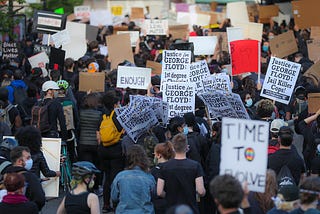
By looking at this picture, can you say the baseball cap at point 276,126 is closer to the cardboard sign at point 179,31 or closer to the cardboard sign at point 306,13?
the cardboard sign at point 306,13

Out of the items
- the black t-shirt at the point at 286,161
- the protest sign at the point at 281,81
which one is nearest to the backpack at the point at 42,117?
the protest sign at the point at 281,81

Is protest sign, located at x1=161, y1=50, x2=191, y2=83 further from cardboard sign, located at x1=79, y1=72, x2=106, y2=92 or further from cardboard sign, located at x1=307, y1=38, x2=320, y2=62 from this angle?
cardboard sign, located at x1=307, y1=38, x2=320, y2=62

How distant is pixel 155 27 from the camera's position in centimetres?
2650

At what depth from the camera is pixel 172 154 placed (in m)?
9.80

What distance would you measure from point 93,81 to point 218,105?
376cm

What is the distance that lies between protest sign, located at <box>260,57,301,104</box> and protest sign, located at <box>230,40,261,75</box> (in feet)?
5.78

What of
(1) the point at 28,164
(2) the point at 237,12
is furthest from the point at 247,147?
(2) the point at 237,12

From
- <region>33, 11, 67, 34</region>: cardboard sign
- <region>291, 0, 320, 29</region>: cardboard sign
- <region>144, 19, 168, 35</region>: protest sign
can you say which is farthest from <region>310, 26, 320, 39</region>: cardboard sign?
<region>144, 19, 168, 35</region>: protest sign

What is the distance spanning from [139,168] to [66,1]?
34.1 meters

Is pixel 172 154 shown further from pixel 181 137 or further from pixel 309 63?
pixel 309 63

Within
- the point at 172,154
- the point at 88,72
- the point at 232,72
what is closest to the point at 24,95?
the point at 88,72

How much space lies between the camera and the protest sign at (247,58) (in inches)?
627

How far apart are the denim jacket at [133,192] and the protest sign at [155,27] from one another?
17.3 metres

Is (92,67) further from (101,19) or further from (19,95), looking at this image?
(101,19)
